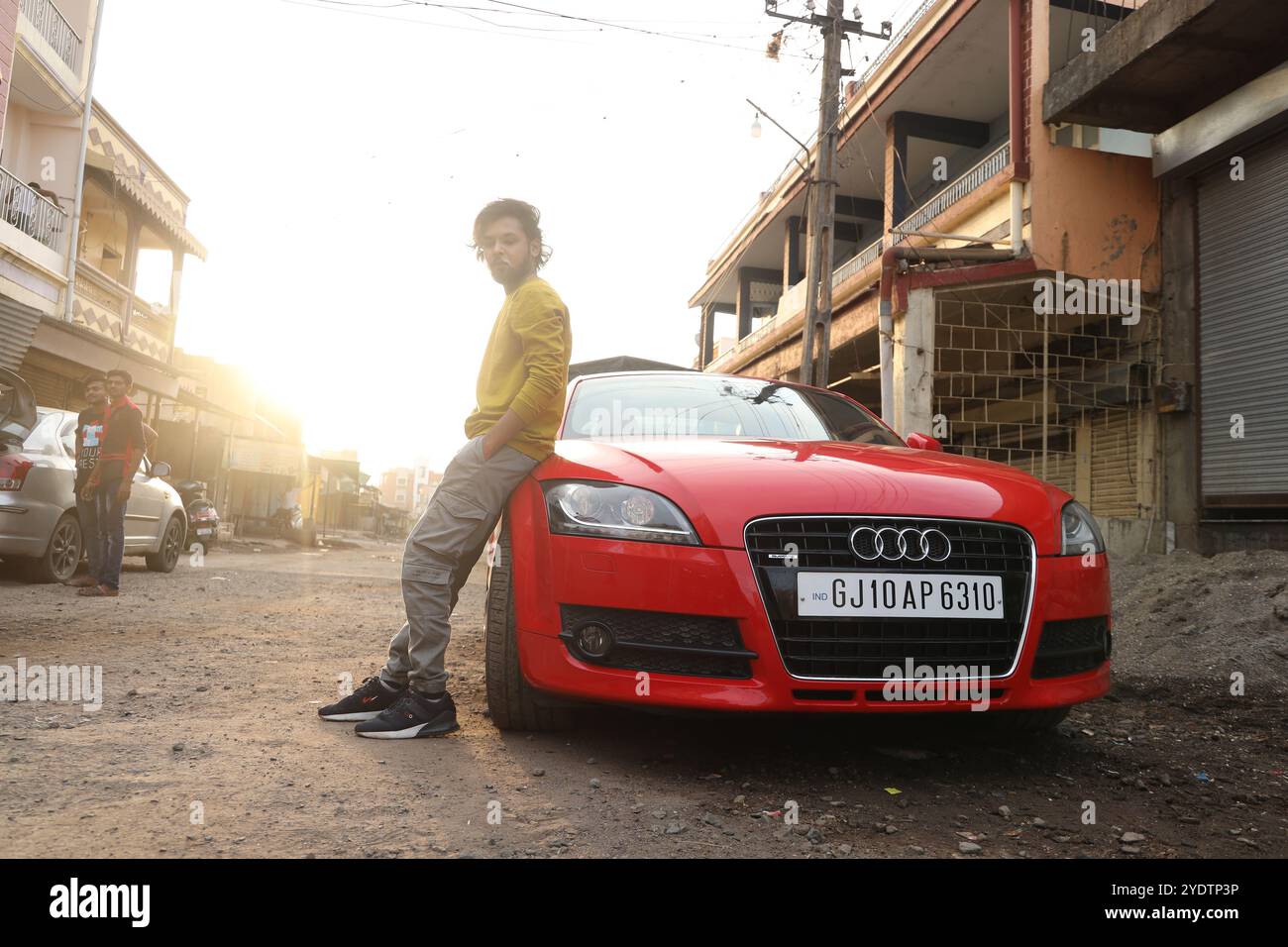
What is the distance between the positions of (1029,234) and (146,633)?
853cm

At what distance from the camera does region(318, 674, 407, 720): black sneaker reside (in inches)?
114

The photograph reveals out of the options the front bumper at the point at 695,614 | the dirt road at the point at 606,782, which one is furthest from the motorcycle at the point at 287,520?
the front bumper at the point at 695,614

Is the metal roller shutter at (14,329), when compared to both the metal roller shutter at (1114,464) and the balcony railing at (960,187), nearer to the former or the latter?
the balcony railing at (960,187)

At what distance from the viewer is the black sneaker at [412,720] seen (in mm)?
2660

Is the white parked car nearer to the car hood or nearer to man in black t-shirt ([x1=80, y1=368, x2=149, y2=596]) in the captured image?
man in black t-shirt ([x1=80, y1=368, x2=149, y2=596])

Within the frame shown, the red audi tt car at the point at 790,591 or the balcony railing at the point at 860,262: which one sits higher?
the balcony railing at the point at 860,262

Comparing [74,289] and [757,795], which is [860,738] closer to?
[757,795]

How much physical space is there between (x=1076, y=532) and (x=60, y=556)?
756 centimetres

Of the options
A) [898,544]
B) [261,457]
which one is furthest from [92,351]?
[898,544]

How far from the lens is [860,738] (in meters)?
2.78

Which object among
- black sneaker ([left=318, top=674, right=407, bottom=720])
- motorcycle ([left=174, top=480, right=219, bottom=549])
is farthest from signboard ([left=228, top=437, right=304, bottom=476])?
black sneaker ([left=318, top=674, right=407, bottom=720])

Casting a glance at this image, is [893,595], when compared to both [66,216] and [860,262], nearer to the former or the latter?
[860,262]

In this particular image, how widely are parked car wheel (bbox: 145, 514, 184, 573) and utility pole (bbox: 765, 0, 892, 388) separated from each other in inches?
291

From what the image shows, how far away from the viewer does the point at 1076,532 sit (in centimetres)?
263
